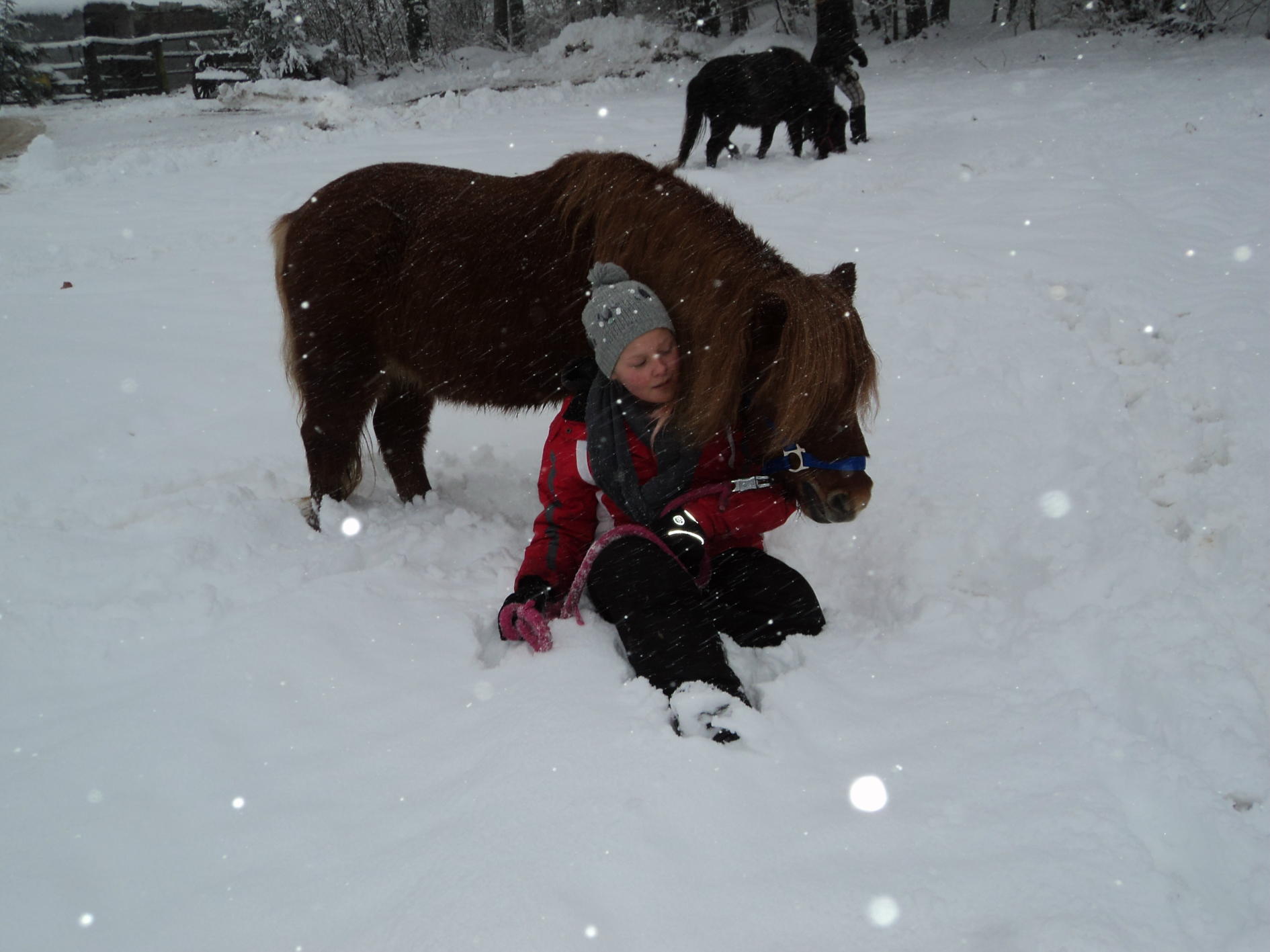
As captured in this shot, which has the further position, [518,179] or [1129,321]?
[1129,321]

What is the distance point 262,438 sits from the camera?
3814mm

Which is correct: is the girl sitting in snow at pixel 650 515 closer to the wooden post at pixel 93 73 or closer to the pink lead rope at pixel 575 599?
the pink lead rope at pixel 575 599

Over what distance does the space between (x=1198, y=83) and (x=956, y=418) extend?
369 inches

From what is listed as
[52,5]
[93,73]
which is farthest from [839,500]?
[52,5]

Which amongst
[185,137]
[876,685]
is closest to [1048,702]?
[876,685]

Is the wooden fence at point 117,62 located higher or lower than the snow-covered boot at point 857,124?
higher

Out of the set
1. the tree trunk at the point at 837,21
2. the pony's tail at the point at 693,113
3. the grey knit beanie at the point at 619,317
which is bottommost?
the grey knit beanie at the point at 619,317

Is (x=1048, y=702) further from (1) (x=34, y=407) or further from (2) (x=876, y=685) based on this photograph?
(1) (x=34, y=407)

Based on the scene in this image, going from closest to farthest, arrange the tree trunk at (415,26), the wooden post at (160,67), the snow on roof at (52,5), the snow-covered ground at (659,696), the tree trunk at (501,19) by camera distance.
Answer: the snow-covered ground at (659,696)
the snow on roof at (52,5)
the wooden post at (160,67)
the tree trunk at (415,26)
the tree trunk at (501,19)

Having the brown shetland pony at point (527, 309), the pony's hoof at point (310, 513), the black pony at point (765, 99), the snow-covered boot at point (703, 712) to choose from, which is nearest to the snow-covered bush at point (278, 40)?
the black pony at point (765, 99)

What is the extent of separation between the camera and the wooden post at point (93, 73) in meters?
20.2

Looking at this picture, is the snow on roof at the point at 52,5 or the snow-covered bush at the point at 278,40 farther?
the snow on roof at the point at 52,5

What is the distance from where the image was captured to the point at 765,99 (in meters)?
8.09

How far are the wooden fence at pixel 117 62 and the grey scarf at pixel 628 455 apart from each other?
81.3 ft
